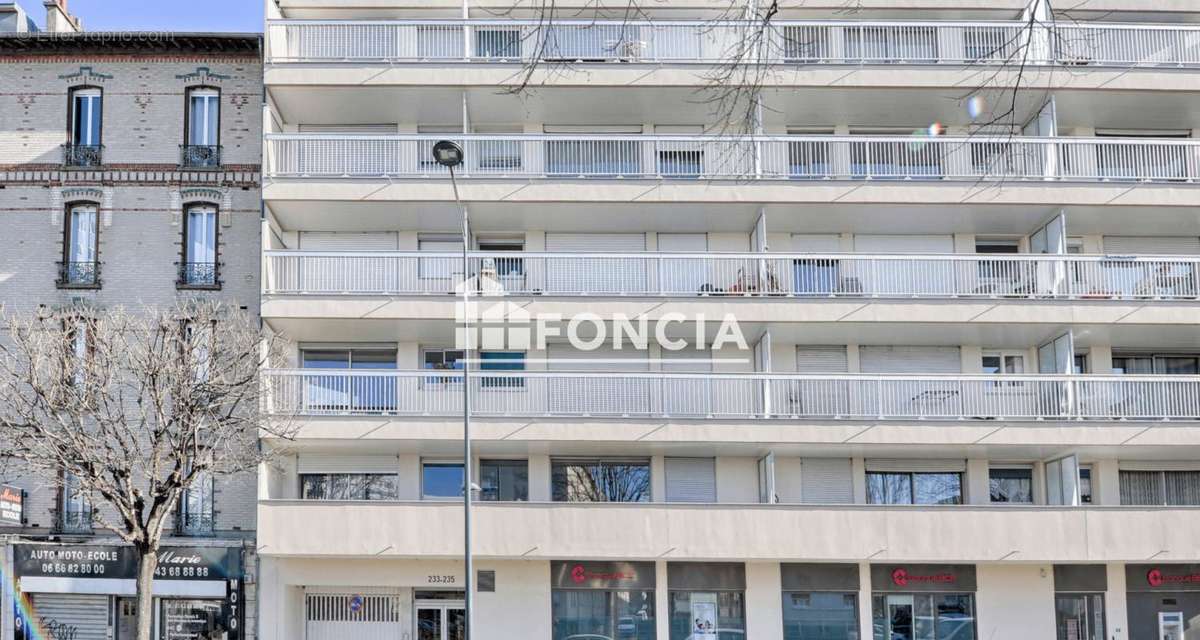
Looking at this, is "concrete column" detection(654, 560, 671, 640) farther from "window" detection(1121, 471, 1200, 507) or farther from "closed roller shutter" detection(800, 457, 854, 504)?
"window" detection(1121, 471, 1200, 507)

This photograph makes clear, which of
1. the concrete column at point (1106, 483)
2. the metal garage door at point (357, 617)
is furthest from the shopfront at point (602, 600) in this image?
the concrete column at point (1106, 483)

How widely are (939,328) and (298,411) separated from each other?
1258 cm

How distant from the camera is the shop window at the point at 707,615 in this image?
23531mm

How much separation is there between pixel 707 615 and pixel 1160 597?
29.0ft

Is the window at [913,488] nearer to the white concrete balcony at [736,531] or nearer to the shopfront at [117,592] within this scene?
the white concrete balcony at [736,531]

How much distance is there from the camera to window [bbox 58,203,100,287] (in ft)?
83.3

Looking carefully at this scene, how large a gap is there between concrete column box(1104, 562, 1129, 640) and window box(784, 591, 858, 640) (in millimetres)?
4891

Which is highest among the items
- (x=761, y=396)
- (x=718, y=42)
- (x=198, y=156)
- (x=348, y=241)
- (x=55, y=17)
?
(x=55, y=17)

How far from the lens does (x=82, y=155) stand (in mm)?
25750

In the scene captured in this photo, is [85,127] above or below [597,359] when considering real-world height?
above
